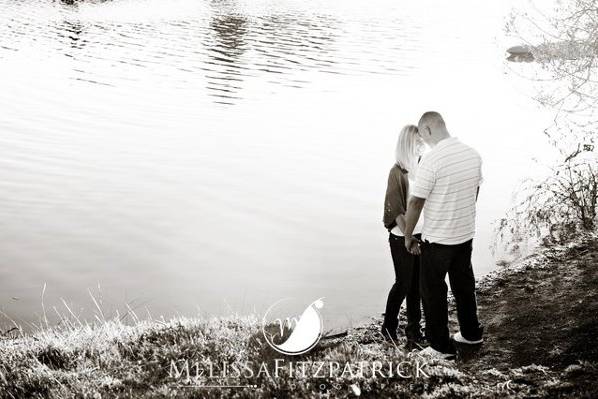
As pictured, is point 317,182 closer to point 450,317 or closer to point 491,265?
point 491,265

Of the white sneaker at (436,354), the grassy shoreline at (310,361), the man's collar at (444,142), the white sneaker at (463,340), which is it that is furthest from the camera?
the white sneaker at (463,340)

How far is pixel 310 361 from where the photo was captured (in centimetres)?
561

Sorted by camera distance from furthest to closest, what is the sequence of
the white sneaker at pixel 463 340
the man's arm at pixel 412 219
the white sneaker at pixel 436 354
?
the white sneaker at pixel 463 340
the white sneaker at pixel 436 354
the man's arm at pixel 412 219

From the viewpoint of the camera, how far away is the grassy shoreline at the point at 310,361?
5035mm

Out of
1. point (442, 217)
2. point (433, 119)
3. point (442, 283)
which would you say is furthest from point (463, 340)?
point (433, 119)

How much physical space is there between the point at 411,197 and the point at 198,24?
143 feet

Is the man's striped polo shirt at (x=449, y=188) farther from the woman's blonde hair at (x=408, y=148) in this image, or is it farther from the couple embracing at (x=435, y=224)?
the woman's blonde hair at (x=408, y=148)

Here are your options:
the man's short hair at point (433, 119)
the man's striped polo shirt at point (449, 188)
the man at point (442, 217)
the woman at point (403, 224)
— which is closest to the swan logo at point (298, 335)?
the woman at point (403, 224)

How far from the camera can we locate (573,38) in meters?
11.1

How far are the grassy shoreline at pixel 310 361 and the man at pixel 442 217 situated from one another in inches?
20.7

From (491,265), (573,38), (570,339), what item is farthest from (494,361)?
(573,38)

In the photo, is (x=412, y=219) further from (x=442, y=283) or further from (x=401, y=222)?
(x=442, y=283)

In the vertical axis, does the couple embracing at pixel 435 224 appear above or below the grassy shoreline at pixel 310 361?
above

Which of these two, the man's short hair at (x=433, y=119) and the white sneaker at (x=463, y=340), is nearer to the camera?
the man's short hair at (x=433, y=119)
